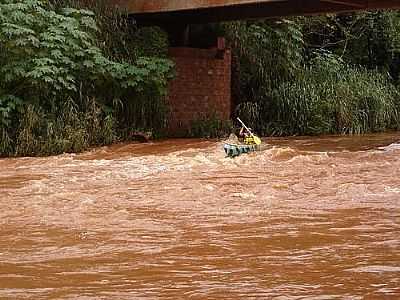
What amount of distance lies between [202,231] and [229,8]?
12698mm

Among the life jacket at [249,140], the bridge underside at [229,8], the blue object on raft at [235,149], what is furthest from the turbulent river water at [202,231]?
the bridge underside at [229,8]

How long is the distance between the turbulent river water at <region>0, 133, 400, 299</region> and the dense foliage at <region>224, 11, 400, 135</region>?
29.4 feet

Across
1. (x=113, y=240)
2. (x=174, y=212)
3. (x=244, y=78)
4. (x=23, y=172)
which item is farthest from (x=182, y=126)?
(x=113, y=240)

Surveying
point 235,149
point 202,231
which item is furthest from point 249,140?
point 202,231

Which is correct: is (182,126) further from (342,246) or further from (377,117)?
(342,246)

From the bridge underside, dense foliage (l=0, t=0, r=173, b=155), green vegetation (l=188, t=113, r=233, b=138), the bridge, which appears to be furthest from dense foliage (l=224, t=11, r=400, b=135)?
dense foliage (l=0, t=0, r=173, b=155)

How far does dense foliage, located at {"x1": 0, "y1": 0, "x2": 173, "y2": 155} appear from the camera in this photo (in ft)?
46.2

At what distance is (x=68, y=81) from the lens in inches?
603

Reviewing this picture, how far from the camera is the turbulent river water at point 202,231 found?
14.1 feet

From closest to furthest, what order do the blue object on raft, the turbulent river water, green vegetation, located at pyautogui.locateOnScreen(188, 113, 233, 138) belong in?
the turbulent river water → the blue object on raft → green vegetation, located at pyautogui.locateOnScreen(188, 113, 233, 138)

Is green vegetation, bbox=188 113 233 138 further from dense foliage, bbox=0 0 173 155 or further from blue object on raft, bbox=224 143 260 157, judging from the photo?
blue object on raft, bbox=224 143 260 157

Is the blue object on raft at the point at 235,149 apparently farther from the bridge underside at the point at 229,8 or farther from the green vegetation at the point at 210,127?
the green vegetation at the point at 210,127

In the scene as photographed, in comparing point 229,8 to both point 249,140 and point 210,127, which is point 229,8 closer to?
point 210,127

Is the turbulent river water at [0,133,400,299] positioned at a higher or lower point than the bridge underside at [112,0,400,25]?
lower
